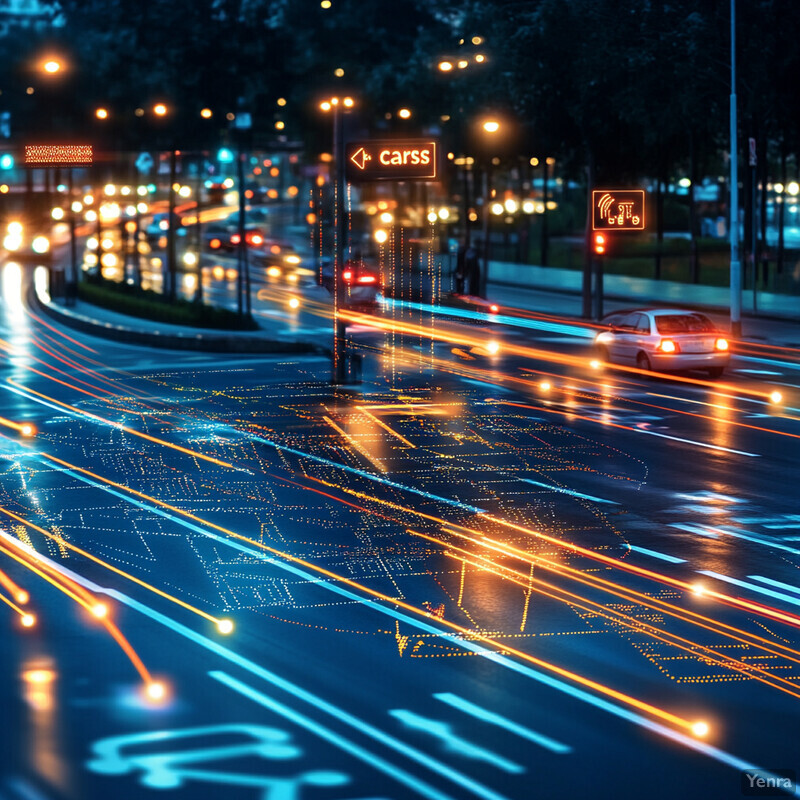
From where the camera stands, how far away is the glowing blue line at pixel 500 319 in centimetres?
4528

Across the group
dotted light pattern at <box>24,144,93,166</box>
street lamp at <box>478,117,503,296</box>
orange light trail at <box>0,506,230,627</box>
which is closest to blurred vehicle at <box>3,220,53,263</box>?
street lamp at <box>478,117,503,296</box>

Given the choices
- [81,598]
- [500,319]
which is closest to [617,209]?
[500,319]

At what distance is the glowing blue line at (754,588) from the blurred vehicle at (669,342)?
1736cm

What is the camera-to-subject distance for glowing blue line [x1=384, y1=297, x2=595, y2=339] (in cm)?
4528

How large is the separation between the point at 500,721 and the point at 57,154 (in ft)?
105

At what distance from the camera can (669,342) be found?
31.3 metres

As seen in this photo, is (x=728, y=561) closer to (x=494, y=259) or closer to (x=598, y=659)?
(x=598, y=659)

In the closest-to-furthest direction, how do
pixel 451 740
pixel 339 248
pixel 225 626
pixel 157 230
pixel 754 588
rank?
1. pixel 451 740
2. pixel 225 626
3. pixel 754 588
4. pixel 339 248
5. pixel 157 230

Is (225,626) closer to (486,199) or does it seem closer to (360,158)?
(360,158)

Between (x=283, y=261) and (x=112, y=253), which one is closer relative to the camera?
(x=283, y=261)

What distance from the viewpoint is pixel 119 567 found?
48.1ft

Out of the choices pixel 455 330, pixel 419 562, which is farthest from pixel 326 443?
pixel 455 330

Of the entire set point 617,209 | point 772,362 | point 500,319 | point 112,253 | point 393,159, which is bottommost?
point 772,362

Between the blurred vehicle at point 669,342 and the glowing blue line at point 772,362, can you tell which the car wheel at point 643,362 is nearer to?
the blurred vehicle at point 669,342
